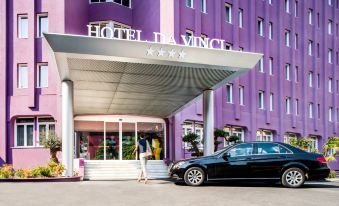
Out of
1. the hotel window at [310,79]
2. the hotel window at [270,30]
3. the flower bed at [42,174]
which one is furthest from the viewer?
the hotel window at [310,79]

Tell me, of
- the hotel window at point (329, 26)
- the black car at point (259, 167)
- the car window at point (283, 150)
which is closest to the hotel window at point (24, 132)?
the black car at point (259, 167)

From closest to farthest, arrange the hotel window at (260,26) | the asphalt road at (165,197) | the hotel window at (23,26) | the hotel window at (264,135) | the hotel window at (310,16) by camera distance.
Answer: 1. the asphalt road at (165,197)
2. the hotel window at (23,26)
3. the hotel window at (264,135)
4. the hotel window at (260,26)
5. the hotel window at (310,16)

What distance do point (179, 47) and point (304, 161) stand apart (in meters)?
5.45

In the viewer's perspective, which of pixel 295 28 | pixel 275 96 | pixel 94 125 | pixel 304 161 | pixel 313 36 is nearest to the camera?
pixel 304 161

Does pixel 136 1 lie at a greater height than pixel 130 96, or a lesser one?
greater

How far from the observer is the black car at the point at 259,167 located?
15.5m

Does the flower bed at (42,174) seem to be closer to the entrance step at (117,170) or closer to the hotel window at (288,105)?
the entrance step at (117,170)

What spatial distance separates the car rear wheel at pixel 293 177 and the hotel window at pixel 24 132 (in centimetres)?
1668

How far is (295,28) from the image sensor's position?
→ 42.4 m

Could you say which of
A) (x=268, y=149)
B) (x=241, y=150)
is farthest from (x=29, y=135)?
(x=268, y=149)

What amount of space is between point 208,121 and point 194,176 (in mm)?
6660

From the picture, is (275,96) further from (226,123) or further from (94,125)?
(94,125)

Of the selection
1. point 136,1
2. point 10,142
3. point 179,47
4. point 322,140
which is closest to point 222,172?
point 179,47

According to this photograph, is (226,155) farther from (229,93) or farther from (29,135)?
(229,93)
